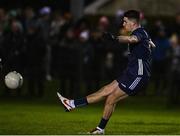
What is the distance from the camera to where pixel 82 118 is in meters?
19.7

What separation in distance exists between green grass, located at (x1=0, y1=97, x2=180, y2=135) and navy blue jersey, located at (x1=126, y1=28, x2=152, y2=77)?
1.24 metres

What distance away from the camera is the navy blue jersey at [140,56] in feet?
51.4

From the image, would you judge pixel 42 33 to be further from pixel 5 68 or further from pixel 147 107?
pixel 147 107

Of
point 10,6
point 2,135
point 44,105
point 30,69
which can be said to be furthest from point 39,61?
point 10,6

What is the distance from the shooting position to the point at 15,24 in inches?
1067

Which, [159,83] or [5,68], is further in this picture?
[159,83]

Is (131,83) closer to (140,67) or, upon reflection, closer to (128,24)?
(140,67)

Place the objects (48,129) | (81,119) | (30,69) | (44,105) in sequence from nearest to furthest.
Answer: (48,129) < (81,119) < (44,105) < (30,69)

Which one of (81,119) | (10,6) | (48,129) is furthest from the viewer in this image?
(10,6)

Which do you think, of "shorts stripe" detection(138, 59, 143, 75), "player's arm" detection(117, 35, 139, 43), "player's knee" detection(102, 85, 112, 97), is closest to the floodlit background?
"player's knee" detection(102, 85, 112, 97)

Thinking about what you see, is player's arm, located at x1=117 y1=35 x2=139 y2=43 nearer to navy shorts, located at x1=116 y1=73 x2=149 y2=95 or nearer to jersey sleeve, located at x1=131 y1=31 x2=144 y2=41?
jersey sleeve, located at x1=131 y1=31 x2=144 y2=41

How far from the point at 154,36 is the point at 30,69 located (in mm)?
4403

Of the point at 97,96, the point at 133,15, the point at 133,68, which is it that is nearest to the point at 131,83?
the point at 133,68

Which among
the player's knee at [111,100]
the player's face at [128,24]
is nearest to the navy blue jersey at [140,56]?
the player's face at [128,24]
